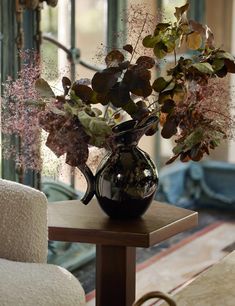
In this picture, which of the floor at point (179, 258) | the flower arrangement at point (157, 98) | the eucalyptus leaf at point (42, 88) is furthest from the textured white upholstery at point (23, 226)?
the floor at point (179, 258)

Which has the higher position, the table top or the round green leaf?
the round green leaf

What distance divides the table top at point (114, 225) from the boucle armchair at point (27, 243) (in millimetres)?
174

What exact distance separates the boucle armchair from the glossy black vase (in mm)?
234

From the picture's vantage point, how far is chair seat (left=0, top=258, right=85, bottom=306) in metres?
1.28

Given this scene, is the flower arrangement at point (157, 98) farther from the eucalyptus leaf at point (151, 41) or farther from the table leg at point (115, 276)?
the table leg at point (115, 276)

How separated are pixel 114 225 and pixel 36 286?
40 cm

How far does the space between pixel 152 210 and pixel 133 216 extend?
0.14m

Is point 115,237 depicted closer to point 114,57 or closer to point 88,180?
point 88,180

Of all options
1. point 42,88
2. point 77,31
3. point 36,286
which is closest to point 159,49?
point 42,88

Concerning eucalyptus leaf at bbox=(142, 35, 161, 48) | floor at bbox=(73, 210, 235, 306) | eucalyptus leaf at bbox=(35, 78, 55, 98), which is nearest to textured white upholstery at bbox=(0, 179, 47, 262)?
eucalyptus leaf at bbox=(35, 78, 55, 98)

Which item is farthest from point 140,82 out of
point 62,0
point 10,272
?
point 62,0

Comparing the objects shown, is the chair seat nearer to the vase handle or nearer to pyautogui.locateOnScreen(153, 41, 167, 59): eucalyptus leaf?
the vase handle

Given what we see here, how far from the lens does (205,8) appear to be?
411 cm

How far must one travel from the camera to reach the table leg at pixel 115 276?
5.52ft
